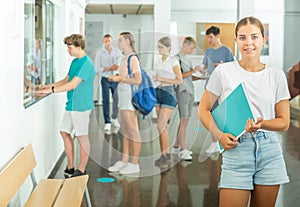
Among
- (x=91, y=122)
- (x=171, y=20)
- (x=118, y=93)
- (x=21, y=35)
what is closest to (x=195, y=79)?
(x=118, y=93)

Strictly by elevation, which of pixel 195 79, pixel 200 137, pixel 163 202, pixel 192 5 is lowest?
pixel 163 202

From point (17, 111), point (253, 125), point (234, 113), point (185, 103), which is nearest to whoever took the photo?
point (253, 125)

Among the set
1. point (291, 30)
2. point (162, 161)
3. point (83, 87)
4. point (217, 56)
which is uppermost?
point (291, 30)

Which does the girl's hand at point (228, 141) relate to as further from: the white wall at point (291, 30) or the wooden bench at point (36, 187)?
the white wall at point (291, 30)

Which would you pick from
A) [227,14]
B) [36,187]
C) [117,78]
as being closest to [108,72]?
[117,78]

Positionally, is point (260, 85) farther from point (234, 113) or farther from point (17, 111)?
point (17, 111)

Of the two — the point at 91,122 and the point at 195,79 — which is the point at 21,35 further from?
the point at 195,79

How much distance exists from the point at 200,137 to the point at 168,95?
80cm

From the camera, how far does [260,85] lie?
2.49 metres

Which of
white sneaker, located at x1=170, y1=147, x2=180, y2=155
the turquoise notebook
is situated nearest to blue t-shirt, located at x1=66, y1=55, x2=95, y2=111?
white sneaker, located at x1=170, y1=147, x2=180, y2=155

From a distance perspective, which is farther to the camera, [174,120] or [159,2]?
[159,2]

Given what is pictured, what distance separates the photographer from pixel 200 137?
168 inches

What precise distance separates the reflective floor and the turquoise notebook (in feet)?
4.17

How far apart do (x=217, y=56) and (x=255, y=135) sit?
3.20 m
